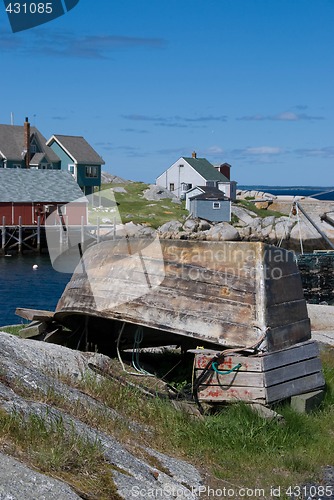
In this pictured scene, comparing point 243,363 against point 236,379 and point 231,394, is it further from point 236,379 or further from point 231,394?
point 231,394

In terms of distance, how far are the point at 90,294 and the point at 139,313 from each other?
3.83ft

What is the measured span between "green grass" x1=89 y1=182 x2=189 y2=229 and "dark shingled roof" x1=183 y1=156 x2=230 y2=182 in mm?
6487

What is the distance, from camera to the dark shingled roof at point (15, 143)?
73125mm

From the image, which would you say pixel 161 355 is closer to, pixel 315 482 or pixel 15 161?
pixel 315 482

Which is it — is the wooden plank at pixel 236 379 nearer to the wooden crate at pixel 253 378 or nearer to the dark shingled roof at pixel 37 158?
the wooden crate at pixel 253 378

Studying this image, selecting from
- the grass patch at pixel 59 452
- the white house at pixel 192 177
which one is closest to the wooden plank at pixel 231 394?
the grass patch at pixel 59 452

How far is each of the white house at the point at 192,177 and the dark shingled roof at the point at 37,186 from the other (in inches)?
818

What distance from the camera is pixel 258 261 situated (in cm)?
887

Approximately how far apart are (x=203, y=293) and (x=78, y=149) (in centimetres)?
7099

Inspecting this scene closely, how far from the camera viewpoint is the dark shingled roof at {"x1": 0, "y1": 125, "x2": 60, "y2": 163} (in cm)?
7312

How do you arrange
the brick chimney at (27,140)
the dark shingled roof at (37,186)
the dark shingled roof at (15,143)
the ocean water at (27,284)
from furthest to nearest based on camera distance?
the dark shingled roof at (15,143) → the brick chimney at (27,140) → the dark shingled roof at (37,186) → the ocean water at (27,284)

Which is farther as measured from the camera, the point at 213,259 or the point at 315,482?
the point at 213,259

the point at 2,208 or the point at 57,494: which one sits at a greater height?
the point at 2,208

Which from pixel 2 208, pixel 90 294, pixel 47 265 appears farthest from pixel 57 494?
pixel 2 208
